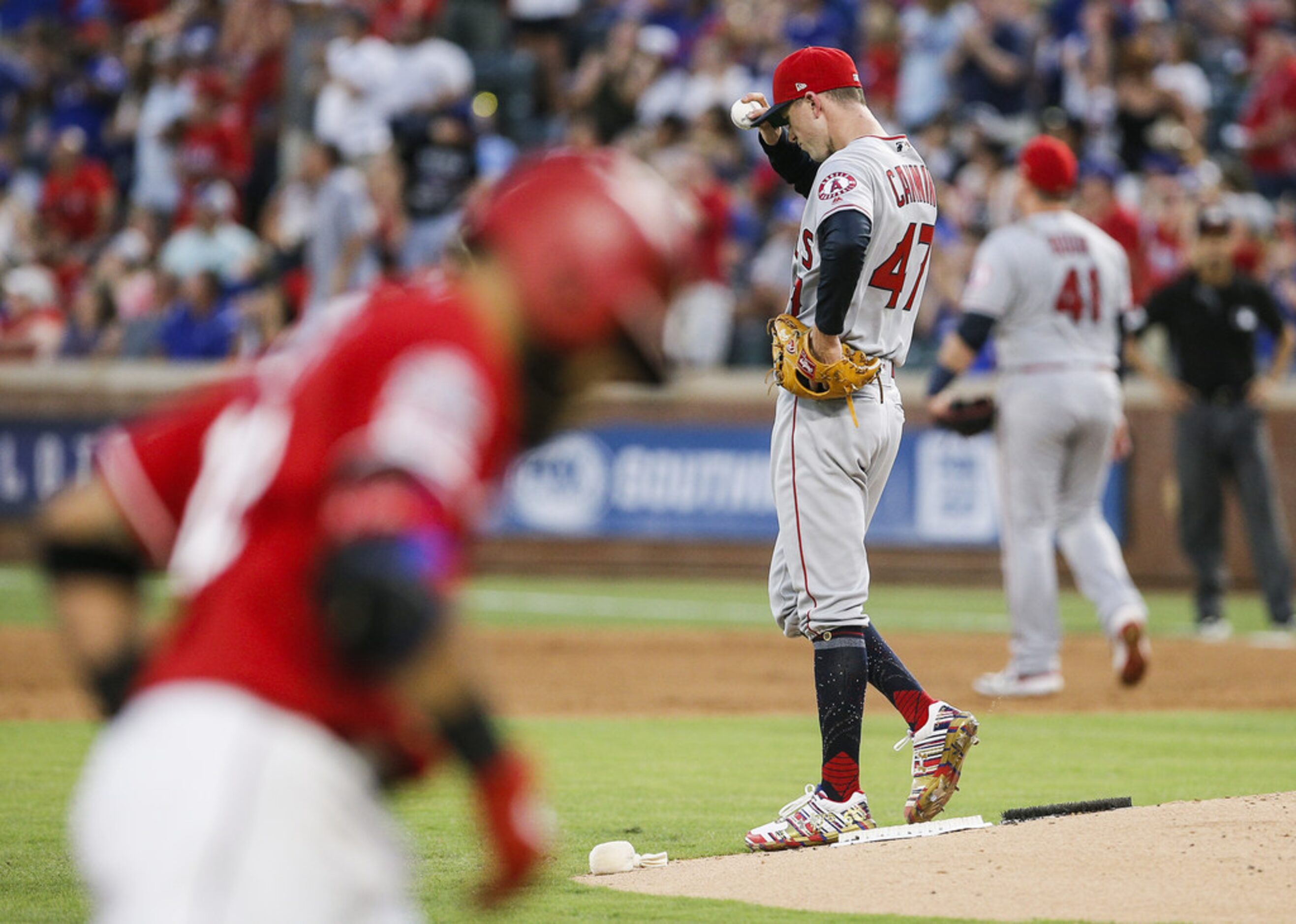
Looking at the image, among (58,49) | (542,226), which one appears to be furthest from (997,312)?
(58,49)

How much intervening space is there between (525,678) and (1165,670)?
4.07m

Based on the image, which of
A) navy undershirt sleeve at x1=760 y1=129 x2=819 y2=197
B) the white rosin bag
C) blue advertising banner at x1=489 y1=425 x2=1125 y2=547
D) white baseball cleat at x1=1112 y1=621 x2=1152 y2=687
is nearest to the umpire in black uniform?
blue advertising banner at x1=489 y1=425 x2=1125 y2=547

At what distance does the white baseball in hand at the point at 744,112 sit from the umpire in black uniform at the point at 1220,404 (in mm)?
7039

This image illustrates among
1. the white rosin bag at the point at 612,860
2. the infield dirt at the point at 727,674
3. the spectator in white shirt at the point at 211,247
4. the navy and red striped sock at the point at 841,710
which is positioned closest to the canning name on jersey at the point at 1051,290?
the infield dirt at the point at 727,674

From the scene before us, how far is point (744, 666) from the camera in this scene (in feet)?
39.9

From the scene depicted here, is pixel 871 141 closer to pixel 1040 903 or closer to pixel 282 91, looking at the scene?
pixel 1040 903

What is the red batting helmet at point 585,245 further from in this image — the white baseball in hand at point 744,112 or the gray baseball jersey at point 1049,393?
the gray baseball jersey at point 1049,393

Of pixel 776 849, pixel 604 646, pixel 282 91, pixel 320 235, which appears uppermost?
pixel 282 91

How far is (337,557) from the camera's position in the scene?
2305 millimetres

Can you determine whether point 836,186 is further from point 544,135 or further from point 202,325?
point 544,135

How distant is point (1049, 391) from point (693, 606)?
20.8 ft

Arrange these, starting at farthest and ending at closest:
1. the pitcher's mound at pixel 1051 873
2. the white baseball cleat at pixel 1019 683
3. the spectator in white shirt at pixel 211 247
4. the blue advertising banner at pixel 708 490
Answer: the spectator in white shirt at pixel 211 247 < the blue advertising banner at pixel 708 490 < the white baseball cleat at pixel 1019 683 < the pitcher's mound at pixel 1051 873

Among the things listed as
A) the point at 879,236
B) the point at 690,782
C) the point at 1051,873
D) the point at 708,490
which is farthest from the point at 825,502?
the point at 708,490

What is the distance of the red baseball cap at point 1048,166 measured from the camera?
984cm
